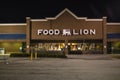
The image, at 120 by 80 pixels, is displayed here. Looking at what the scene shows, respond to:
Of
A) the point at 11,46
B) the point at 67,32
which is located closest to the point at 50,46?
the point at 67,32

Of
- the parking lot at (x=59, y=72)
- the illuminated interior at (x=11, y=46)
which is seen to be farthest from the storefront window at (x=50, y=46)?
Answer: the parking lot at (x=59, y=72)

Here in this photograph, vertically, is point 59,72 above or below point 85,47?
below

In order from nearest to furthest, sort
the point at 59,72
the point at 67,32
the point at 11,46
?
the point at 59,72, the point at 67,32, the point at 11,46

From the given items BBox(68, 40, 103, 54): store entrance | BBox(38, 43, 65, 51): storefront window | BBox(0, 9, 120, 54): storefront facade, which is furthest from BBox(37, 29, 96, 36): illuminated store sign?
BBox(38, 43, 65, 51): storefront window

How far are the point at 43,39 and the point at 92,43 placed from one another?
10.9 m

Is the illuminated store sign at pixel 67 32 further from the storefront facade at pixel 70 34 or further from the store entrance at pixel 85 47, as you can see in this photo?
the store entrance at pixel 85 47

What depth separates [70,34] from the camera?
68.1 meters

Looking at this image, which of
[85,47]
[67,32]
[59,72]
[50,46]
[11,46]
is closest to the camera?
[59,72]

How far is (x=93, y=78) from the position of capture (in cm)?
1831

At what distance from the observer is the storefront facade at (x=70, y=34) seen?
67.8m

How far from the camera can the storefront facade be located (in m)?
67.8

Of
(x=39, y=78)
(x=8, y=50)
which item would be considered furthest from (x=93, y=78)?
(x=8, y=50)

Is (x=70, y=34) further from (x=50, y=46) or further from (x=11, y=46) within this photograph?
(x=11, y=46)

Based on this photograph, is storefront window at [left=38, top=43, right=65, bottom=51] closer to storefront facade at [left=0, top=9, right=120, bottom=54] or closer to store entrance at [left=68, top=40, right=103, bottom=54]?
storefront facade at [left=0, top=9, right=120, bottom=54]
